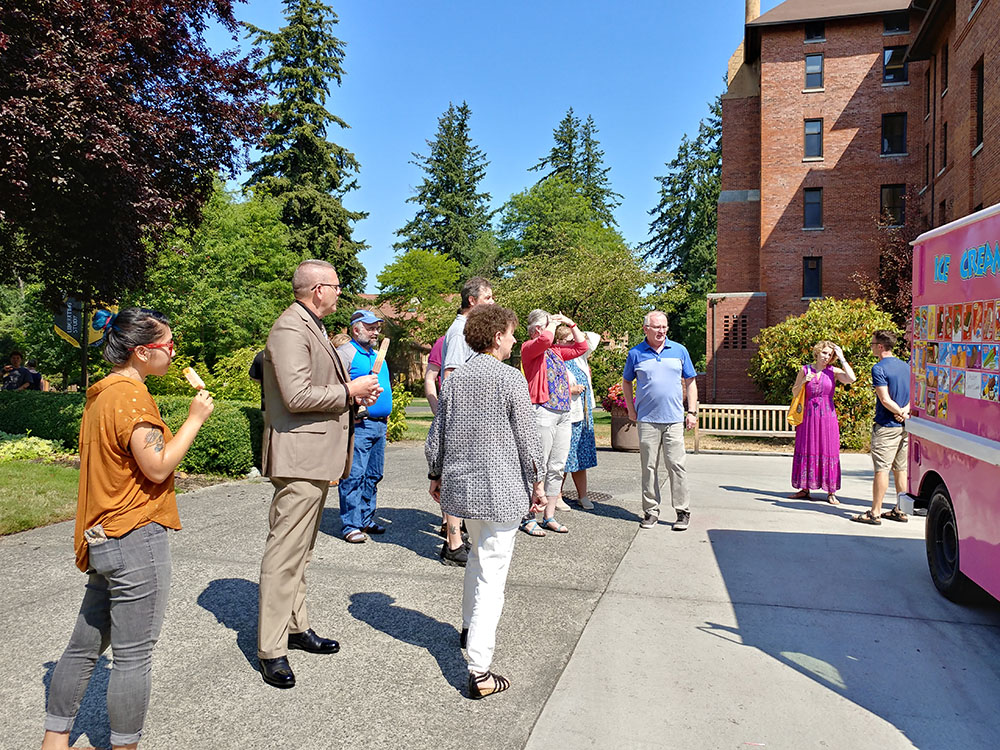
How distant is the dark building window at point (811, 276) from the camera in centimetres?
3175

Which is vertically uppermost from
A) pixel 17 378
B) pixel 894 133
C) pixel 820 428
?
pixel 894 133

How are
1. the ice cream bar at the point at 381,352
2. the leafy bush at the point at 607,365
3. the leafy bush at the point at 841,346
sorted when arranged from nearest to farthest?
the ice cream bar at the point at 381,352 → the leafy bush at the point at 841,346 → the leafy bush at the point at 607,365

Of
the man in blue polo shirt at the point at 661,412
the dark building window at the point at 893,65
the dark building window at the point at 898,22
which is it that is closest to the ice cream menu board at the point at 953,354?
the man in blue polo shirt at the point at 661,412

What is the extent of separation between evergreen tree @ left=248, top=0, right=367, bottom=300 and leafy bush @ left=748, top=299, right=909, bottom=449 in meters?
24.2

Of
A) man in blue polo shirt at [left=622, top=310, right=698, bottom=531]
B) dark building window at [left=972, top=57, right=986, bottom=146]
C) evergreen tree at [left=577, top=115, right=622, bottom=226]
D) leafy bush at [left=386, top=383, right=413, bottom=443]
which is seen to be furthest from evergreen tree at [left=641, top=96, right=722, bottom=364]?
man in blue polo shirt at [left=622, top=310, right=698, bottom=531]

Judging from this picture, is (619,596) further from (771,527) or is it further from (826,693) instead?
(771,527)

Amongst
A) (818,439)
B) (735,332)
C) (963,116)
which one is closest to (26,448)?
(818,439)

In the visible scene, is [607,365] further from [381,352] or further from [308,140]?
[308,140]

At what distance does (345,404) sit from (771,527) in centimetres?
534

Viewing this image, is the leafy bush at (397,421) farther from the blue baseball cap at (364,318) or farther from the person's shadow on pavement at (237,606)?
the person's shadow on pavement at (237,606)

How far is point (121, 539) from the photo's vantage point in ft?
9.26

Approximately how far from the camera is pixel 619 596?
521 cm

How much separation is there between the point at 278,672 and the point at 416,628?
1037 mm

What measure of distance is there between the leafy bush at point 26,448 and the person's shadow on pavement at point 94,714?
8.02m
